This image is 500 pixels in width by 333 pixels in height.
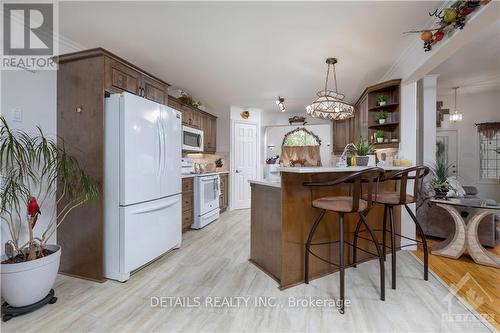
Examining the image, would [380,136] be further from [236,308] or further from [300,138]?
[236,308]

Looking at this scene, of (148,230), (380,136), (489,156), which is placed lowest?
(148,230)

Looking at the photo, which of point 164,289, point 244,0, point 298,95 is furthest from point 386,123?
point 164,289

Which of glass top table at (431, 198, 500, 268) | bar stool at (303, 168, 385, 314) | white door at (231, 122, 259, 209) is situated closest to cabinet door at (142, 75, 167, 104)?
bar stool at (303, 168, 385, 314)

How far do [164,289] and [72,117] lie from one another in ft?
6.04

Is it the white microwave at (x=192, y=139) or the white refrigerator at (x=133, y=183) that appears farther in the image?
the white microwave at (x=192, y=139)

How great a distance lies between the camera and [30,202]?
70.2 inches

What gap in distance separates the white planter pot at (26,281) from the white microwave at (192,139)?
2578 mm

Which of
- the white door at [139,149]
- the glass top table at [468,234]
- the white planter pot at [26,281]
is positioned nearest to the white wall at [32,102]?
the white planter pot at [26,281]

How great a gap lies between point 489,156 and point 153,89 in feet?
21.9

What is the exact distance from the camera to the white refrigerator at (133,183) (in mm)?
2152

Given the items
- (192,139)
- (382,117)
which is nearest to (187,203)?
(192,139)

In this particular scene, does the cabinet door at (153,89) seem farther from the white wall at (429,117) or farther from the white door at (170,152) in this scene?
the white wall at (429,117)

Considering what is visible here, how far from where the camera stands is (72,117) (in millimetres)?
2273

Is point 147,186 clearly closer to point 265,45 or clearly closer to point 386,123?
point 265,45
